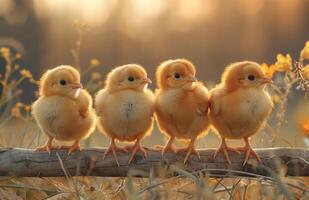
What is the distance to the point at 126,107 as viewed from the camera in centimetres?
347

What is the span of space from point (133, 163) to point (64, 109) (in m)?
0.46

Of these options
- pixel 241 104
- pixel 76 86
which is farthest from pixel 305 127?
pixel 76 86

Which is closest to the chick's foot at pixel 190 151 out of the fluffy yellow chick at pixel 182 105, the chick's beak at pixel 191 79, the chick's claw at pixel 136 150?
the fluffy yellow chick at pixel 182 105

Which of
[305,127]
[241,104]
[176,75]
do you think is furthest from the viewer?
[305,127]

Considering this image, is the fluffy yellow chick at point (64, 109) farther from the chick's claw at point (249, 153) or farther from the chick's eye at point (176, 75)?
the chick's claw at point (249, 153)

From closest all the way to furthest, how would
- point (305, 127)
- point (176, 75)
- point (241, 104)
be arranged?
1. point (241, 104)
2. point (176, 75)
3. point (305, 127)

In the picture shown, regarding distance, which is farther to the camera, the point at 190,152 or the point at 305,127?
the point at 305,127

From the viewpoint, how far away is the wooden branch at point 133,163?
3.38 m

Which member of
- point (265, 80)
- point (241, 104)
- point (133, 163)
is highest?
point (265, 80)

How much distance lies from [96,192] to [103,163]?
270 millimetres

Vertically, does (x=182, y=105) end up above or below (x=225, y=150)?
above

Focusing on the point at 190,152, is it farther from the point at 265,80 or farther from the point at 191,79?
the point at 265,80

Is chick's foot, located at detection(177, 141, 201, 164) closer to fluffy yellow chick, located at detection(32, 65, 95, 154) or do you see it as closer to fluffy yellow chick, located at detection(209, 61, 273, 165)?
fluffy yellow chick, located at detection(209, 61, 273, 165)

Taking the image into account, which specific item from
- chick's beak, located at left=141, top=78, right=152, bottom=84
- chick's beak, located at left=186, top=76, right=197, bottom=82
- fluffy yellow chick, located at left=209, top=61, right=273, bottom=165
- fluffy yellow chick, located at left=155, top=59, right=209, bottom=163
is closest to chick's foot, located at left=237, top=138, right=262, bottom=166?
fluffy yellow chick, located at left=209, top=61, right=273, bottom=165
